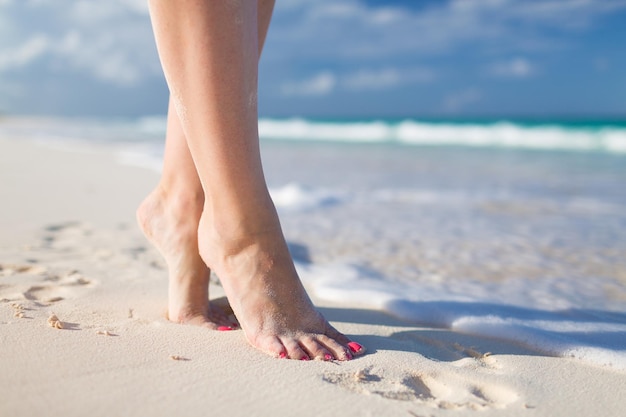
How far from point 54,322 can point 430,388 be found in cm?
80

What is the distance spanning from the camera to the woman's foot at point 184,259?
4.64 feet

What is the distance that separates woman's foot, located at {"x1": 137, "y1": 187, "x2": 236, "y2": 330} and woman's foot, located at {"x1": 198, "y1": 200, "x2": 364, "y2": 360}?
137 mm

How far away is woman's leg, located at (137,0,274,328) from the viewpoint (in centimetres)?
143

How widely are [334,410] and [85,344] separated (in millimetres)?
530

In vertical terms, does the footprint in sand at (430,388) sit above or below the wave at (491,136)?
below

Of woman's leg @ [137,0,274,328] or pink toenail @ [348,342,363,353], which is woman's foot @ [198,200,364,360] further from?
woman's leg @ [137,0,274,328]

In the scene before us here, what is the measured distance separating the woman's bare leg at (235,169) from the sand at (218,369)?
0.09 meters

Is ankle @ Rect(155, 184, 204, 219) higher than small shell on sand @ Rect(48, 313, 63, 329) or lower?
higher

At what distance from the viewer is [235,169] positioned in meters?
1.19

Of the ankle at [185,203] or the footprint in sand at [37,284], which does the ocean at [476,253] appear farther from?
the footprint in sand at [37,284]

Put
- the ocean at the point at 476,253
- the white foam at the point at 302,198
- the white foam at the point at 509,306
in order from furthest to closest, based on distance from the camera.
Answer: the white foam at the point at 302,198, the ocean at the point at 476,253, the white foam at the point at 509,306

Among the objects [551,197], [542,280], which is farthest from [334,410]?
[551,197]

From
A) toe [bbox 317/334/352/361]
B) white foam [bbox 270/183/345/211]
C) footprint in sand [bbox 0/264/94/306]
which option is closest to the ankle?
footprint in sand [bbox 0/264/94/306]

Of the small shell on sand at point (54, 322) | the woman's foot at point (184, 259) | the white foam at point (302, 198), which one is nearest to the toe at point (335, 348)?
the woman's foot at point (184, 259)
